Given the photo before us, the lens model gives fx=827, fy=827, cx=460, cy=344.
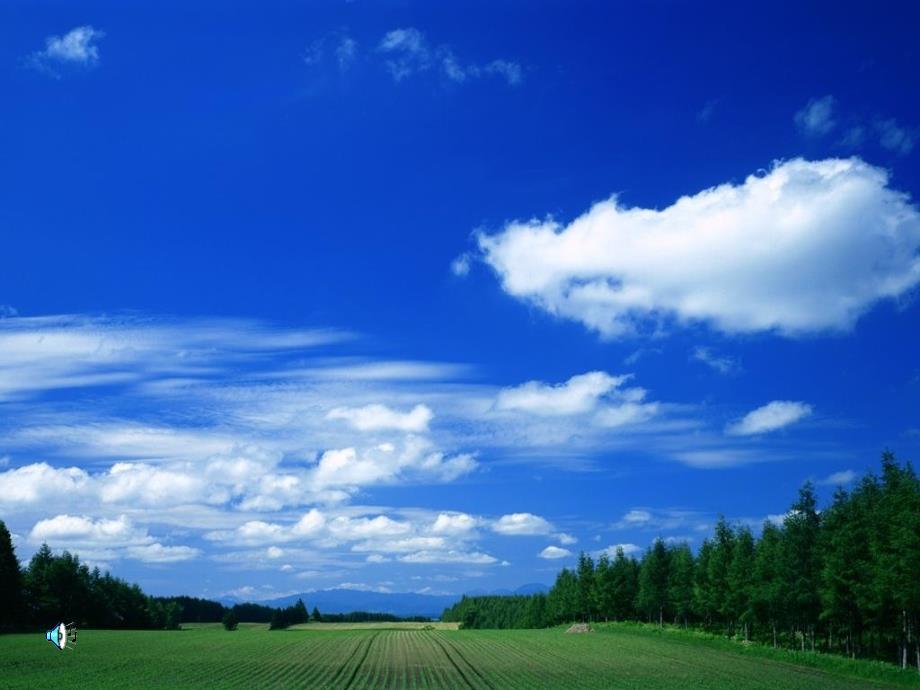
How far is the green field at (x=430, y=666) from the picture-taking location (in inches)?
1896

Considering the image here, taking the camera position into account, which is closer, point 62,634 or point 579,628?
point 62,634

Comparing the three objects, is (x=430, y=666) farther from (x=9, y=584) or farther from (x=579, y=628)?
(x=9, y=584)

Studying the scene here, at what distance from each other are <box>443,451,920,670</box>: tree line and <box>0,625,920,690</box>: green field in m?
4.42

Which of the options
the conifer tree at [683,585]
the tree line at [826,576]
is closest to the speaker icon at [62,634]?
the tree line at [826,576]

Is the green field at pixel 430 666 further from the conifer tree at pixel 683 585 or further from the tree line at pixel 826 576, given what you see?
the conifer tree at pixel 683 585

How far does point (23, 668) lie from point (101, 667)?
4.76 meters

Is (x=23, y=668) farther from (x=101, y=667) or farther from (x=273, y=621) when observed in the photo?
(x=273, y=621)

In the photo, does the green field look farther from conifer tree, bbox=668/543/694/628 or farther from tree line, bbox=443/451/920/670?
conifer tree, bbox=668/543/694/628

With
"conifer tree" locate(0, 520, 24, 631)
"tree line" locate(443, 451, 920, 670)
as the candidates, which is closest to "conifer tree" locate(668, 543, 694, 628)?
"tree line" locate(443, 451, 920, 670)

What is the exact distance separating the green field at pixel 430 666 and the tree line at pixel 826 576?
442cm

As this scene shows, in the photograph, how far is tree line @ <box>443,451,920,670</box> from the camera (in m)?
54.6

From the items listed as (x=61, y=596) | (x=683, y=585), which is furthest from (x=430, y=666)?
(x=61, y=596)

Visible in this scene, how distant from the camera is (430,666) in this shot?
60.1 metres

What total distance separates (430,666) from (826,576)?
Answer: 29888 mm
